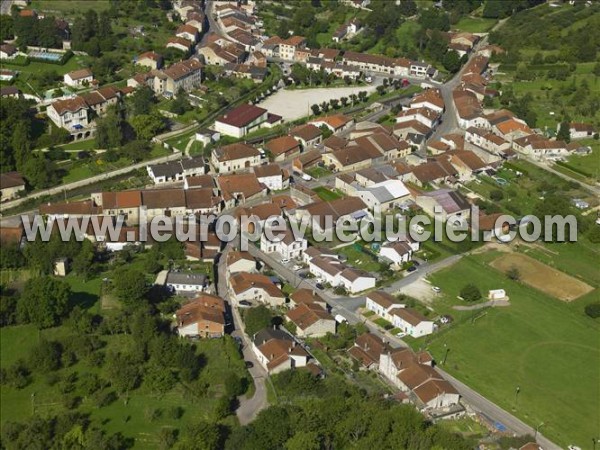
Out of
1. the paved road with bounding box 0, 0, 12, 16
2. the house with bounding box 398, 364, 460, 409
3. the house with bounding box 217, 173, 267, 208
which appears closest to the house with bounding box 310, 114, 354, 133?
the house with bounding box 217, 173, 267, 208

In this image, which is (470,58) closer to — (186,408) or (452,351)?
(452,351)

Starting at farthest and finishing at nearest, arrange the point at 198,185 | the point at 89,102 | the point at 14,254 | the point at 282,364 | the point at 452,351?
1. the point at 89,102
2. the point at 198,185
3. the point at 14,254
4. the point at 452,351
5. the point at 282,364

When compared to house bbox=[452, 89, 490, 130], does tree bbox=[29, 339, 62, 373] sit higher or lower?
lower

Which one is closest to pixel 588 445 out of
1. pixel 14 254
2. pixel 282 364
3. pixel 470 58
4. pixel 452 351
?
pixel 452 351

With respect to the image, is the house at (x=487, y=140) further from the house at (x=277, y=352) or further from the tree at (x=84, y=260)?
the tree at (x=84, y=260)

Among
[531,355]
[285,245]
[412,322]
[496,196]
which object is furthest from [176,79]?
[531,355]

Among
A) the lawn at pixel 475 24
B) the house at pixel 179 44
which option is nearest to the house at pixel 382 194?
the house at pixel 179 44

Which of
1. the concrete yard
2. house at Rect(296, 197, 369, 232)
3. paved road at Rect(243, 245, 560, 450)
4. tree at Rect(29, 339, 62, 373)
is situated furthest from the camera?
the concrete yard

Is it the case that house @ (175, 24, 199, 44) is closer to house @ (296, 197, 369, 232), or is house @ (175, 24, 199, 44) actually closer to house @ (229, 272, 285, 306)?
house @ (296, 197, 369, 232)

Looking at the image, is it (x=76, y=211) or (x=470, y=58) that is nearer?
(x=76, y=211)
